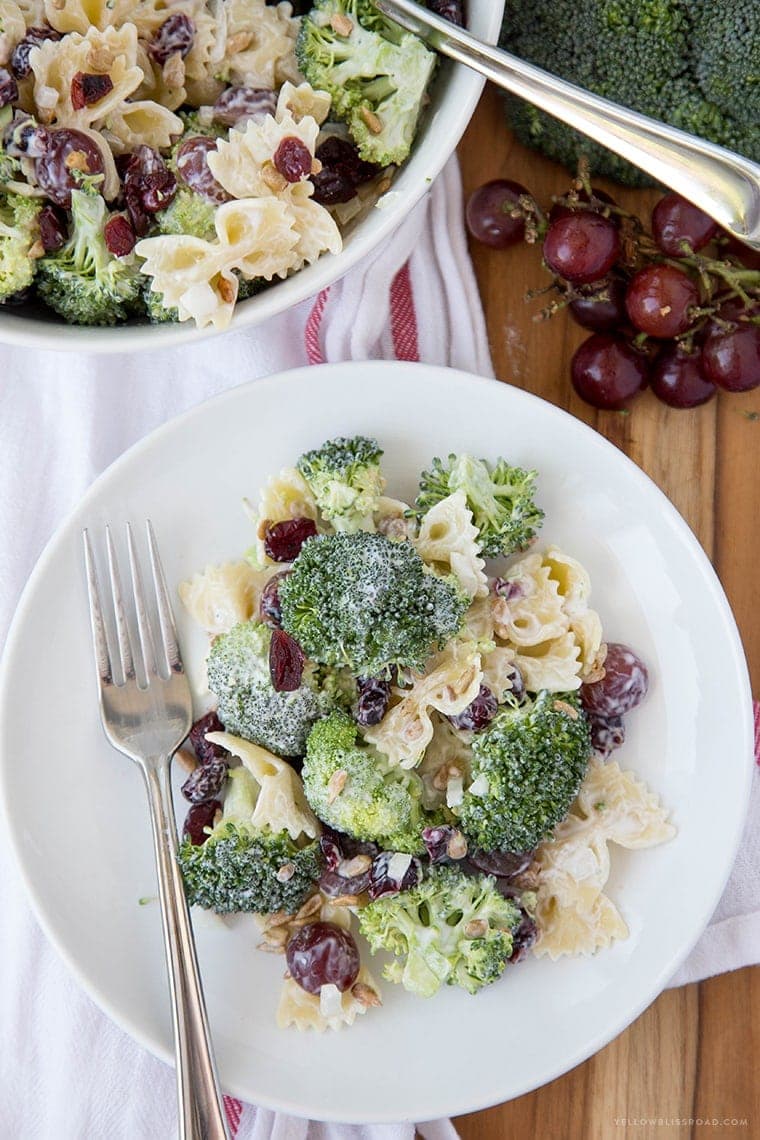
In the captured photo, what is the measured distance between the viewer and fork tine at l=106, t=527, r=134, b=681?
1503mm

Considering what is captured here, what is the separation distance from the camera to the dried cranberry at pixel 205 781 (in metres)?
1.48

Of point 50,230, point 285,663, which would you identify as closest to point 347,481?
point 285,663

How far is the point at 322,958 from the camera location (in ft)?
4.65

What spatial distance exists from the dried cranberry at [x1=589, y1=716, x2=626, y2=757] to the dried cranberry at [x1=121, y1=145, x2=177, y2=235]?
0.87 m

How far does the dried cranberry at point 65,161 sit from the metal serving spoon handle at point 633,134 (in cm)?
38

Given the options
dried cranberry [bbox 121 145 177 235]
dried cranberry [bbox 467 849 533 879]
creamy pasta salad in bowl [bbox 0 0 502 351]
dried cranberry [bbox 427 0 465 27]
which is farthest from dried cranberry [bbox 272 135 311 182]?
dried cranberry [bbox 467 849 533 879]

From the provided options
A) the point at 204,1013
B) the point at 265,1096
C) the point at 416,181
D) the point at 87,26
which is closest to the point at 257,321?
the point at 416,181

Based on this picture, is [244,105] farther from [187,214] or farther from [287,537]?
[287,537]

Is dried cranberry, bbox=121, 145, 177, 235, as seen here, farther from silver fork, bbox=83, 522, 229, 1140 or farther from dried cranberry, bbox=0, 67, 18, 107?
silver fork, bbox=83, 522, 229, 1140

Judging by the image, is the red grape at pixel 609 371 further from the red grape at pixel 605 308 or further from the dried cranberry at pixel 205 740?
the dried cranberry at pixel 205 740

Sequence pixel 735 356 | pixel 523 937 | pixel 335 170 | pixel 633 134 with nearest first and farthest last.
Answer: pixel 633 134 → pixel 335 170 → pixel 523 937 → pixel 735 356

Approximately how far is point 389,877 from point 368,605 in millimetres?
358

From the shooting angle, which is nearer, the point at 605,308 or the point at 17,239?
the point at 17,239

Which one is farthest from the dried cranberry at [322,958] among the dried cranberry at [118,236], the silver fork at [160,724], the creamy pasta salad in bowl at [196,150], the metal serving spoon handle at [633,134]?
the metal serving spoon handle at [633,134]
